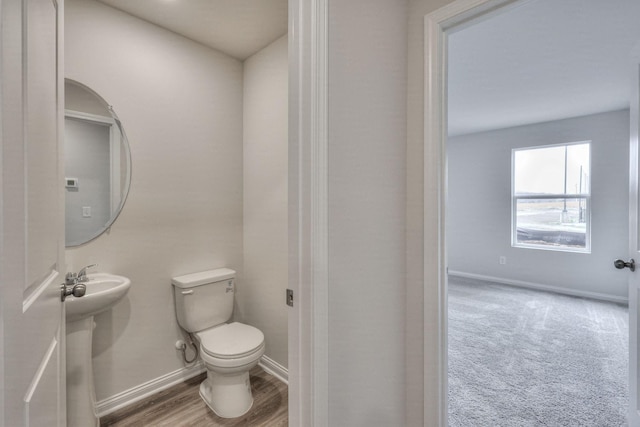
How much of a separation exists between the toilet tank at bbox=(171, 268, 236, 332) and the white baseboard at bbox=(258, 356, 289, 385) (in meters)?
0.47

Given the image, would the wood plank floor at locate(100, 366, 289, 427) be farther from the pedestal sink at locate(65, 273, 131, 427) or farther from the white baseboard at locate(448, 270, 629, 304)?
the white baseboard at locate(448, 270, 629, 304)

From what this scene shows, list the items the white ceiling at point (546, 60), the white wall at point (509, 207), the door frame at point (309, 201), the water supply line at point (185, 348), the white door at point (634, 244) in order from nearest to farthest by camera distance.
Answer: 1. the door frame at point (309, 201)
2. the white door at point (634, 244)
3. the white ceiling at point (546, 60)
4. the water supply line at point (185, 348)
5. the white wall at point (509, 207)

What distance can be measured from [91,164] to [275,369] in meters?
1.88

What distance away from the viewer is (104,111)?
1.79 metres

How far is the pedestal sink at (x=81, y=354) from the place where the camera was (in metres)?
1.43

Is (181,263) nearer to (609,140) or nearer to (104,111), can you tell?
(104,111)

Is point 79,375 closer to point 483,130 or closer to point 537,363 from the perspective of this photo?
point 537,363

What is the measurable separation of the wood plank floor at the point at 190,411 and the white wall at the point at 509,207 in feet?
9.69

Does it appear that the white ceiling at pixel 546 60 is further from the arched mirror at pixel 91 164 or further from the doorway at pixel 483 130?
the arched mirror at pixel 91 164

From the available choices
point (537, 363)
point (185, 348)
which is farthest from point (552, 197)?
point (185, 348)

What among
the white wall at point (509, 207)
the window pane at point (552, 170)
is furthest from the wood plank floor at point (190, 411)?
the window pane at point (552, 170)

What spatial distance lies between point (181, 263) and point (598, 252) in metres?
5.27

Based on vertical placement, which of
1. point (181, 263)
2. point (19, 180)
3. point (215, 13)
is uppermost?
point (215, 13)

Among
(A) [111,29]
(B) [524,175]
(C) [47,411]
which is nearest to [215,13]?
(A) [111,29]
